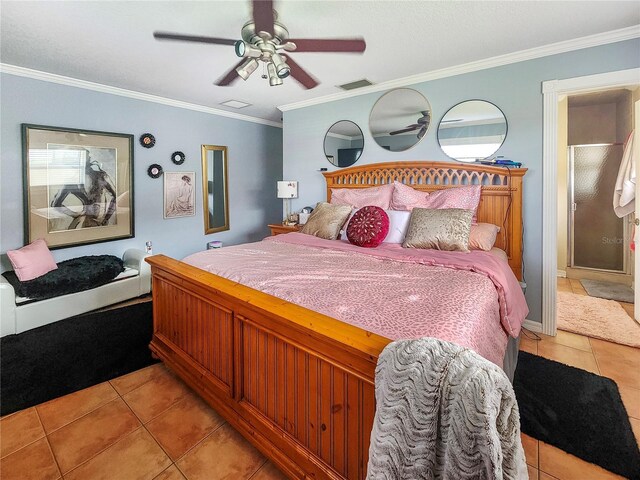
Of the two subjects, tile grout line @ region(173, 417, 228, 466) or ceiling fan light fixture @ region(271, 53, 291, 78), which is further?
ceiling fan light fixture @ region(271, 53, 291, 78)

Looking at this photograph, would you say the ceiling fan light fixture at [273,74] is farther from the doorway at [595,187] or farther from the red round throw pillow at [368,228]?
the doorway at [595,187]

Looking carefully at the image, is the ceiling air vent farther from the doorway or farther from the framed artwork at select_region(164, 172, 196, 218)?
the doorway

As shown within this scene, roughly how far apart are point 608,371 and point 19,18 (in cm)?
482

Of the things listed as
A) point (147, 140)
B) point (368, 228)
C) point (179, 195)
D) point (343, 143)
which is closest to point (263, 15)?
point (368, 228)

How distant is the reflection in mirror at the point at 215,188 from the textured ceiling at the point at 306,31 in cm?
158

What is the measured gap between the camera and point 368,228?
107 inches

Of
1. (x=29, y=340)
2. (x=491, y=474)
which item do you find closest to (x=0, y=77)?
(x=29, y=340)

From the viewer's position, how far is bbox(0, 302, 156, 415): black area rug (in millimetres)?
2135

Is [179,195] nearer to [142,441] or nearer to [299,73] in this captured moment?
A: [299,73]

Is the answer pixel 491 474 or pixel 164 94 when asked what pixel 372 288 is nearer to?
pixel 491 474

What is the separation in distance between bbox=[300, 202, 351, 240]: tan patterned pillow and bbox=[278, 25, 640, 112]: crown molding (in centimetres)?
155

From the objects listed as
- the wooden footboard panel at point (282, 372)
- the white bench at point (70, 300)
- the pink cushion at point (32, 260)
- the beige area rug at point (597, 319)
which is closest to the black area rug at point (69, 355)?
the white bench at point (70, 300)

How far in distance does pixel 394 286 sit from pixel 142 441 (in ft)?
5.12

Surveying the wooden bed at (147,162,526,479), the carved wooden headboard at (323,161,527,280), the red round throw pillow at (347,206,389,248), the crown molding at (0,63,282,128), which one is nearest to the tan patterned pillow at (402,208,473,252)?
the red round throw pillow at (347,206,389,248)
